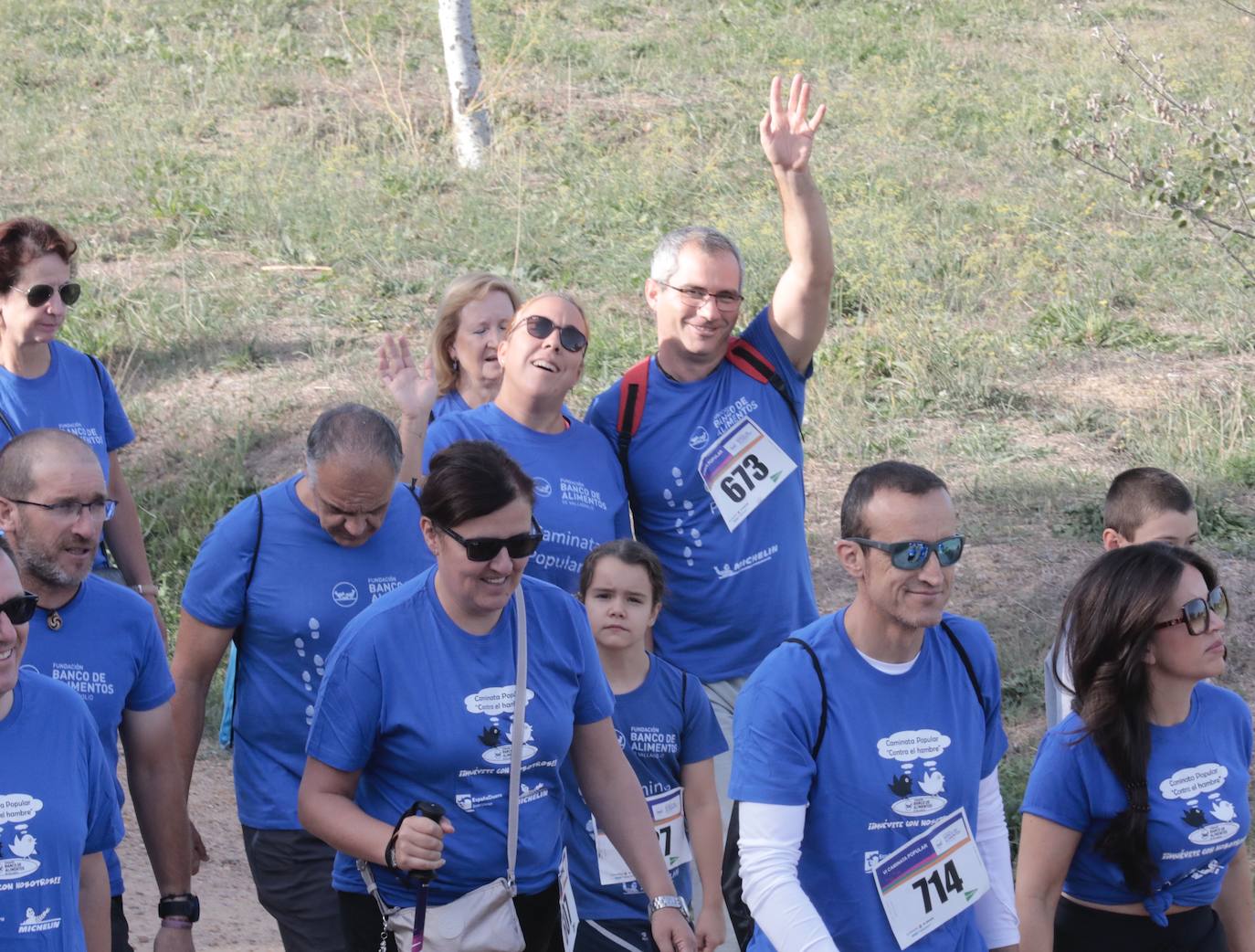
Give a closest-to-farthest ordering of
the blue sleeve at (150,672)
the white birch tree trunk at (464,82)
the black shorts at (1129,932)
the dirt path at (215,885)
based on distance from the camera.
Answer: the black shorts at (1129,932), the blue sleeve at (150,672), the dirt path at (215,885), the white birch tree trunk at (464,82)

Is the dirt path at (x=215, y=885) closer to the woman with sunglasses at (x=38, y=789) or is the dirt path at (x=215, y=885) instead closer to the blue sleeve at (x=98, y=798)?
the blue sleeve at (x=98, y=798)

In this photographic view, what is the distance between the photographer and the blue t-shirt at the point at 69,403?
5.17 m

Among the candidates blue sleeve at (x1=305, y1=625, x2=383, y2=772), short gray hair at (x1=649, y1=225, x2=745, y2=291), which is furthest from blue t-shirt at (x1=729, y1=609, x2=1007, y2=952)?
short gray hair at (x1=649, y1=225, x2=745, y2=291)

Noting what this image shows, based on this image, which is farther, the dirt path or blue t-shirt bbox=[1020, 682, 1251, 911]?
the dirt path

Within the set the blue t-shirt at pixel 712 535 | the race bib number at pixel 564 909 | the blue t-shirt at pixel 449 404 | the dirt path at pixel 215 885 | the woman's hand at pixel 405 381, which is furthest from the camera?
the dirt path at pixel 215 885

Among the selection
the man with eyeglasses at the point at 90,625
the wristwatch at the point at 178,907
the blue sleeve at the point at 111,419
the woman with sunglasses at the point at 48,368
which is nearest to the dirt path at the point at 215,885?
the woman with sunglasses at the point at 48,368

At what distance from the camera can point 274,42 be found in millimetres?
16953

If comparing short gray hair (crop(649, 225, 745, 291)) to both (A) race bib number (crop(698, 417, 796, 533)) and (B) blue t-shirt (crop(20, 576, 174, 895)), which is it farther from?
(B) blue t-shirt (crop(20, 576, 174, 895))

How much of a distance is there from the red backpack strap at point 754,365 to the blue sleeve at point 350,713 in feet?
6.51

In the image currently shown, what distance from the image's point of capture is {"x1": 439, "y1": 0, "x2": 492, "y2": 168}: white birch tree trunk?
13922 millimetres

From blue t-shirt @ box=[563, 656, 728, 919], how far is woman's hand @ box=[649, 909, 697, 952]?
570 millimetres

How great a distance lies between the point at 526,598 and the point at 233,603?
3.20 ft

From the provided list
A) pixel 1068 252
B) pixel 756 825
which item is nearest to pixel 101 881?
pixel 756 825

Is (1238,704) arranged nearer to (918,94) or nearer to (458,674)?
(458,674)
